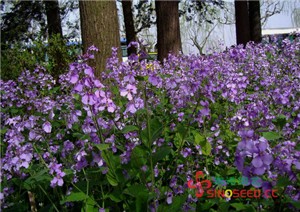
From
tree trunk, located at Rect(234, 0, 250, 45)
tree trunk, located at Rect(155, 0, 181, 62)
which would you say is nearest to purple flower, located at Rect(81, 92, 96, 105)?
tree trunk, located at Rect(155, 0, 181, 62)

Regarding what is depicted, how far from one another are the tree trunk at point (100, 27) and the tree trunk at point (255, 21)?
7148 mm

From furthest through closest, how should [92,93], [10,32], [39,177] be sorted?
[10,32]
[39,177]
[92,93]

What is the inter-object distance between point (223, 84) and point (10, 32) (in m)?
12.6

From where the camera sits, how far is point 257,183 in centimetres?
130

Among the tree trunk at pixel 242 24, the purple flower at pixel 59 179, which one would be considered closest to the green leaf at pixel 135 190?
the purple flower at pixel 59 179

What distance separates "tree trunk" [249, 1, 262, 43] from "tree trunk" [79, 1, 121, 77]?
7.15 m

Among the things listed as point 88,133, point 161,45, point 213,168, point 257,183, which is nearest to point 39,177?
point 88,133

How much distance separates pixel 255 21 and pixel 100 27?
757 cm

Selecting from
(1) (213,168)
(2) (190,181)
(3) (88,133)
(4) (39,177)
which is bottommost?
(1) (213,168)

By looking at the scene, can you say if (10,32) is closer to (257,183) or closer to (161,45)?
(161,45)

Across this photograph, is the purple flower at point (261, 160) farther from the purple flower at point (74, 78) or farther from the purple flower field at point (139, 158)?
the purple flower at point (74, 78)

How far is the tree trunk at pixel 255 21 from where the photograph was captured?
1121 centimetres

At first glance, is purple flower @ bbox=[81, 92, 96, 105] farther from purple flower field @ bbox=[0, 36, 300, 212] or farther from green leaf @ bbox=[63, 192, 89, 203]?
green leaf @ bbox=[63, 192, 89, 203]

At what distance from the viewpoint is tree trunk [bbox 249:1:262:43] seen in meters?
11.2
